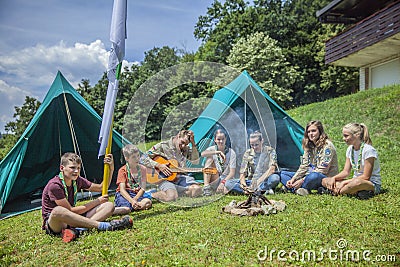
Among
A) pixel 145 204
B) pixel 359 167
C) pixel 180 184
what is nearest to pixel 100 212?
pixel 145 204

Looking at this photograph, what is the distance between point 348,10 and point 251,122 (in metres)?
13.3

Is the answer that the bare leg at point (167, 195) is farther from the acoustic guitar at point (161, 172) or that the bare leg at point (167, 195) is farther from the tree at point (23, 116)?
the tree at point (23, 116)

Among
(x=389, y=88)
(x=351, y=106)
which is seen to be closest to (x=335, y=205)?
(x=351, y=106)

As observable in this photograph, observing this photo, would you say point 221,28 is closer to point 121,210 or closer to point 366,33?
point 366,33

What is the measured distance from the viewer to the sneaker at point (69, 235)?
128 inches

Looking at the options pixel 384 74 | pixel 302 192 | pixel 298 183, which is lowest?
pixel 302 192

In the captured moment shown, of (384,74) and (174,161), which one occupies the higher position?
(384,74)

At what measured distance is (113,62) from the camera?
3.98 metres

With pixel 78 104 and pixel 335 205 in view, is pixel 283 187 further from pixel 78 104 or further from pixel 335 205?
pixel 78 104

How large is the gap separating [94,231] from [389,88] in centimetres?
1063

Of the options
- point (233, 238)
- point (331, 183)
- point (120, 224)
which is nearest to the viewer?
point (233, 238)

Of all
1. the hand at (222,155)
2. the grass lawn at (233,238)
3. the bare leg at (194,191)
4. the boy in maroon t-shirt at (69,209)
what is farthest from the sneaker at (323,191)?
the boy in maroon t-shirt at (69,209)

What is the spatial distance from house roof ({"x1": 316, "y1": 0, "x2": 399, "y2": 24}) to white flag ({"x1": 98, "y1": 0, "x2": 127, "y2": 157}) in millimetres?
13945

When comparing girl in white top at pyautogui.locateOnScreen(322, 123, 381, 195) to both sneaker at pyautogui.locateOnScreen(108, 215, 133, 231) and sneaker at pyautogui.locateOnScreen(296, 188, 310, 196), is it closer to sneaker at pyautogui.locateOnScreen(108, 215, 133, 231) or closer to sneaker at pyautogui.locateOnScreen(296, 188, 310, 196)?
sneaker at pyautogui.locateOnScreen(296, 188, 310, 196)
